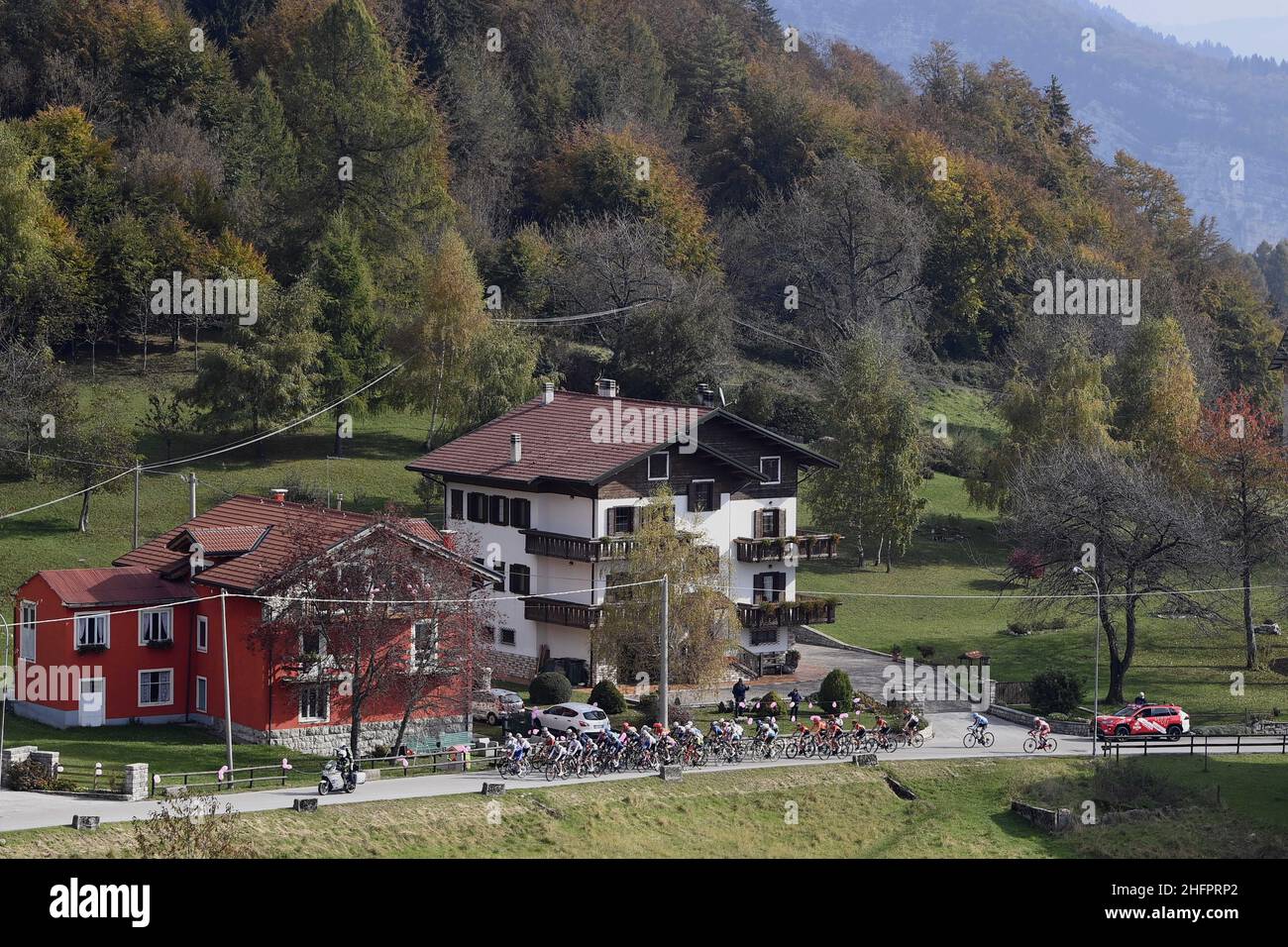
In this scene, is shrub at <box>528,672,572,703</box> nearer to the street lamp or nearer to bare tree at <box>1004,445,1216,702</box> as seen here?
the street lamp

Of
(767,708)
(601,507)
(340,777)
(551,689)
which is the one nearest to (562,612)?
(601,507)

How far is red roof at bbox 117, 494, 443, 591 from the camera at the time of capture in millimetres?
56000

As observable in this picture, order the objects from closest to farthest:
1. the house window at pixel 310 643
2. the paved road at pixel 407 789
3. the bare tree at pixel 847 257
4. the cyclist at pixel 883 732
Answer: the paved road at pixel 407 789
the house window at pixel 310 643
the cyclist at pixel 883 732
the bare tree at pixel 847 257

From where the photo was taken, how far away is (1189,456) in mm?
87562

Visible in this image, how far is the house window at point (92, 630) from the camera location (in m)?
56.3

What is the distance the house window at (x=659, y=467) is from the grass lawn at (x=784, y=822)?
16193 millimetres

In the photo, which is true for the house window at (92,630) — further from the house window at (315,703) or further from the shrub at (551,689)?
the shrub at (551,689)

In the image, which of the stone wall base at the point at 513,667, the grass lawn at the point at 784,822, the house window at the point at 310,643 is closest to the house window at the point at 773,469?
the stone wall base at the point at 513,667

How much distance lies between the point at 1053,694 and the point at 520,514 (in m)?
20.3

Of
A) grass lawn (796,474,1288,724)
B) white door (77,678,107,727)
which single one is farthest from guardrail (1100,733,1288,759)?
white door (77,678,107,727)

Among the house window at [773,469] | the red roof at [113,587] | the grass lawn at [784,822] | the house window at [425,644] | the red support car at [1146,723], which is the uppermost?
the house window at [773,469]
